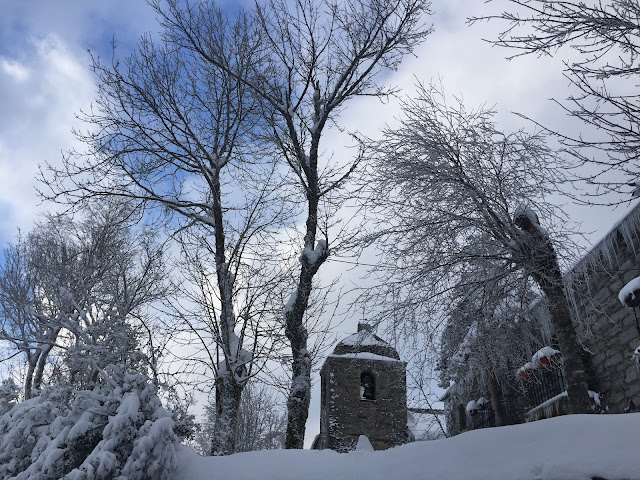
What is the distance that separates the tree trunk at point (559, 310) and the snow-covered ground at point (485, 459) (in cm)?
158

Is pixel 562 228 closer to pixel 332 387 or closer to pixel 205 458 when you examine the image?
pixel 205 458

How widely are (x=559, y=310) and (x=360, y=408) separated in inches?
648

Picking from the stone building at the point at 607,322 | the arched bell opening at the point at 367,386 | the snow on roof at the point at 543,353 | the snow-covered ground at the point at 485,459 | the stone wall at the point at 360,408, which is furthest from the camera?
the arched bell opening at the point at 367,386

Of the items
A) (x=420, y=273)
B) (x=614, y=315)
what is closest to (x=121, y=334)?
(x=420, y=273)

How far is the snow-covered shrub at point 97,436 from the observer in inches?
180

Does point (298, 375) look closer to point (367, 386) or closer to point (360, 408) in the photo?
point (360, 408)

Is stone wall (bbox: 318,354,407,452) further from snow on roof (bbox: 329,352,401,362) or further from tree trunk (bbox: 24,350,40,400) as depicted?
tree trunk (bbox: 24,350,40,400)

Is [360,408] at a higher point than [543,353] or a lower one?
higher

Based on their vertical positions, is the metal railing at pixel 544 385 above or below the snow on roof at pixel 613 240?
below

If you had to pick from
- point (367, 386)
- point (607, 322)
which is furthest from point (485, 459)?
point (367, 386)

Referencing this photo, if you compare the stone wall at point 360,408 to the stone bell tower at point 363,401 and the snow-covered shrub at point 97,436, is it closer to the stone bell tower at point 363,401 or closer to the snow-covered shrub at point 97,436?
the stone bell tower at point 363,401

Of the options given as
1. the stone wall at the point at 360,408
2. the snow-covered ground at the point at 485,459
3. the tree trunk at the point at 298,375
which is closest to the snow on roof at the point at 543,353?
the tree trunk at the point at 298,375

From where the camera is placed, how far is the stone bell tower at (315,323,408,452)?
20.4 meters

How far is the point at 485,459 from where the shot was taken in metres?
4.04
